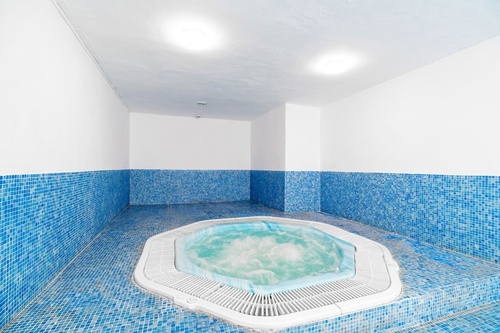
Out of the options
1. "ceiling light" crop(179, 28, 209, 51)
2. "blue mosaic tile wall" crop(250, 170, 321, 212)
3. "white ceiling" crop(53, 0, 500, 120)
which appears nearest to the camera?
"white ceiling" crop(53, 0, 500, 120)

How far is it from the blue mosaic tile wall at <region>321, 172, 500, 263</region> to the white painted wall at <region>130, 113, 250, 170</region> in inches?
127

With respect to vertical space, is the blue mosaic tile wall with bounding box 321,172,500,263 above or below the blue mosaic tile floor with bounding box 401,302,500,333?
above

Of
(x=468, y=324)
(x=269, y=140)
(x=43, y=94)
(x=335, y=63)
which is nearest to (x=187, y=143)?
(x=269, y=140)

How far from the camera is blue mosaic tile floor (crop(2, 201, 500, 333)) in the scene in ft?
4.40

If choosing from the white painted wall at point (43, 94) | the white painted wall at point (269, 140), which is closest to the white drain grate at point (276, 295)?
the white painted wall at point (43, 94)

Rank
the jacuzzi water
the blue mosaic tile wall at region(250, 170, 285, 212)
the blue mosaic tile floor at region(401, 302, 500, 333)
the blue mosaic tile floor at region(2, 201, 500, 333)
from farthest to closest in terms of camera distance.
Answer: the blue mosaic tile wall at region(250, 170, 285, 212)
the jacuzzi water
the blue mosaic tile floor at region(401, 302, 500, 333)
the blue mosaic tile floor at region(2, 201, 500, 333)

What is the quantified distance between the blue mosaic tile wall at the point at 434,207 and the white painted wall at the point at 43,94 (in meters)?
3.87

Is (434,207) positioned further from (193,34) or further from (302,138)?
(193,34)

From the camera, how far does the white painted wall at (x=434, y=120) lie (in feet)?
7.72

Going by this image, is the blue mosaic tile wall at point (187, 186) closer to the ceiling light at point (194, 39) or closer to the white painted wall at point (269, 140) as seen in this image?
the white painted wall at point (269, 140)

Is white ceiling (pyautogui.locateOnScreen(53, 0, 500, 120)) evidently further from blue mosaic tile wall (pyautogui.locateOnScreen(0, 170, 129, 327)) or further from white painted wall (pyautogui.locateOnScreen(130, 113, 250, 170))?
white painted wall (pyautogui.locateOnScreen(130, 113, 250, 170))

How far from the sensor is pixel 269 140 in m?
5.43

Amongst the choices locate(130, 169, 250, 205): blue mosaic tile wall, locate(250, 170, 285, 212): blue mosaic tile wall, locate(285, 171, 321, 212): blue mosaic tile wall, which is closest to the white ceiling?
locate(285, 171, 321, 212): blue mosaic tile wall

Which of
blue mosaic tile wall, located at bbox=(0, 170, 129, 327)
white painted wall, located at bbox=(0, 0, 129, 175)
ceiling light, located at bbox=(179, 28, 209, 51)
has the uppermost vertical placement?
ceiling light, located at bbox=(179, 28, 209, 51)
